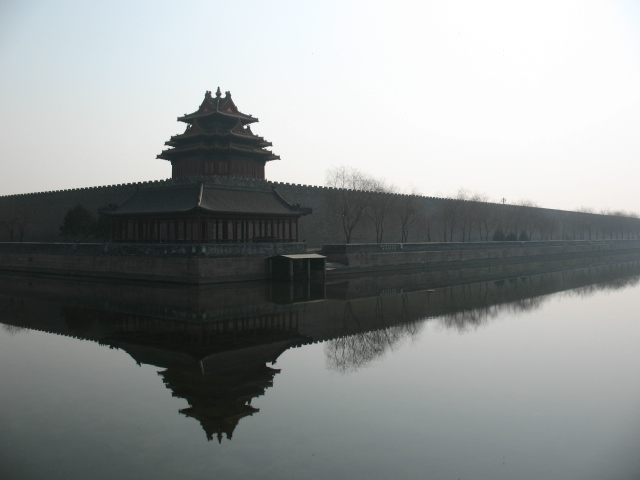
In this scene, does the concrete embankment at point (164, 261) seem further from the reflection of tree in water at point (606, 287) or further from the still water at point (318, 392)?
the reflection of tree in water at point (606, 287)

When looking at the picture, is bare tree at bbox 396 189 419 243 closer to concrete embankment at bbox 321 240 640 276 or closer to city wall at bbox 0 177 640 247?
city wall at bbox 0 177 640 247

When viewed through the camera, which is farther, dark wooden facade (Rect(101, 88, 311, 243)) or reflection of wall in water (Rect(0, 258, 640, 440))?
dark wooden facade (Rect(101, 88, 311, 243))

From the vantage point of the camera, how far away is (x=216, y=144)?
26703 millimetres

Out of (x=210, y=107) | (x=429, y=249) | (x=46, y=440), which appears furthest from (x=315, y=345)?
(x=429, y=249)

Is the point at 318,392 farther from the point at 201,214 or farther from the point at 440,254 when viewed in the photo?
the point at 440,254

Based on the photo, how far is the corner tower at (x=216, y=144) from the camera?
88.2 ft

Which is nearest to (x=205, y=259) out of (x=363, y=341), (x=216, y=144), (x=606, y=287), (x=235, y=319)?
(x=235, y=319)

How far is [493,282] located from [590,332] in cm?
1153

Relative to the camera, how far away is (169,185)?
2567 centimetres

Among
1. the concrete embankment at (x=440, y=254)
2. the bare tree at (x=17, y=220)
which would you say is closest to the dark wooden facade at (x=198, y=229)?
the concrete embankment at (x=440, y=254)

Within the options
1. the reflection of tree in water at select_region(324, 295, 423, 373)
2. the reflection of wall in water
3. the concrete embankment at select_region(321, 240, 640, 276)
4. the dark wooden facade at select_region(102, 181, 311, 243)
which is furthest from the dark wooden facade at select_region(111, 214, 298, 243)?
the reflection of tree in water at select_region(324, 295, 423, 373)

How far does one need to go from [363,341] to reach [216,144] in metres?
18.4

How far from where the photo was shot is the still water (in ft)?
16.8

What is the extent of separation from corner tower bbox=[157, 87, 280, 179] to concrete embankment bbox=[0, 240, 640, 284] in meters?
5.79
